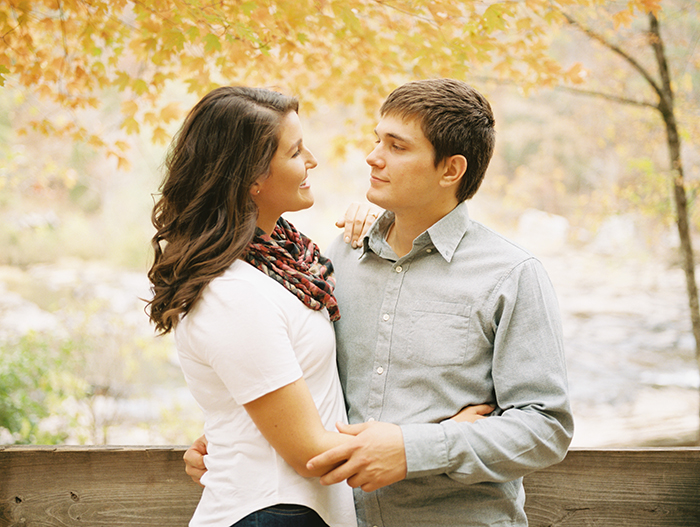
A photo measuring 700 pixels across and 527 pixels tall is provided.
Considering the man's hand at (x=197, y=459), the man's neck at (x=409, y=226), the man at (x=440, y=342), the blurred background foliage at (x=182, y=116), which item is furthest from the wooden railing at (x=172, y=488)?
the blurred background foliage at (x=182, y=116)

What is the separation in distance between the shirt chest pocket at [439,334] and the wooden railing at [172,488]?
57 cm

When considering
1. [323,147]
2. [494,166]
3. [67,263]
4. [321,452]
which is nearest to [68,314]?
[67,263]

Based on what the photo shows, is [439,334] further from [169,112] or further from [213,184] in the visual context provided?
[169,112]

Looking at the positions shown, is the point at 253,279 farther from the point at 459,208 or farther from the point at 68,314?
the point at 68,314

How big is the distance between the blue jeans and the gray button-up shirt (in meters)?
0.23

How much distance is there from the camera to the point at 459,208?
4.99 ft

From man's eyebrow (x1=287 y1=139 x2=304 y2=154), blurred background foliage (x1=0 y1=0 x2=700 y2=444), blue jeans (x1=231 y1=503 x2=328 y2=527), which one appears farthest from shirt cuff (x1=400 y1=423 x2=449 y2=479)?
blurred background foliage (x1=0 y1=0 x2=700 y2=444)

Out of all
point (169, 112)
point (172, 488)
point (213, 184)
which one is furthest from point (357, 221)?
point (169, 112)

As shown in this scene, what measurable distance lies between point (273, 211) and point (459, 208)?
508mm

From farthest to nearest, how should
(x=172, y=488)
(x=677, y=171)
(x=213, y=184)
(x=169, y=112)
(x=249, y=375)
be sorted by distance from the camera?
(x=677, y=171) → (x=169, y=112) → (x=172, y=488) → (x=213, y=184) → (x=249, y=375)

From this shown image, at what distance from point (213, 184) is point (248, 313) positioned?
34 centimetres

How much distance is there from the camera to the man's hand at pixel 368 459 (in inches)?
46.1

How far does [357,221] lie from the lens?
1676mm

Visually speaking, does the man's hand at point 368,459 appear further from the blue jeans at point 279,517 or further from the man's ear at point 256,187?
the man's ear at point 256,187
